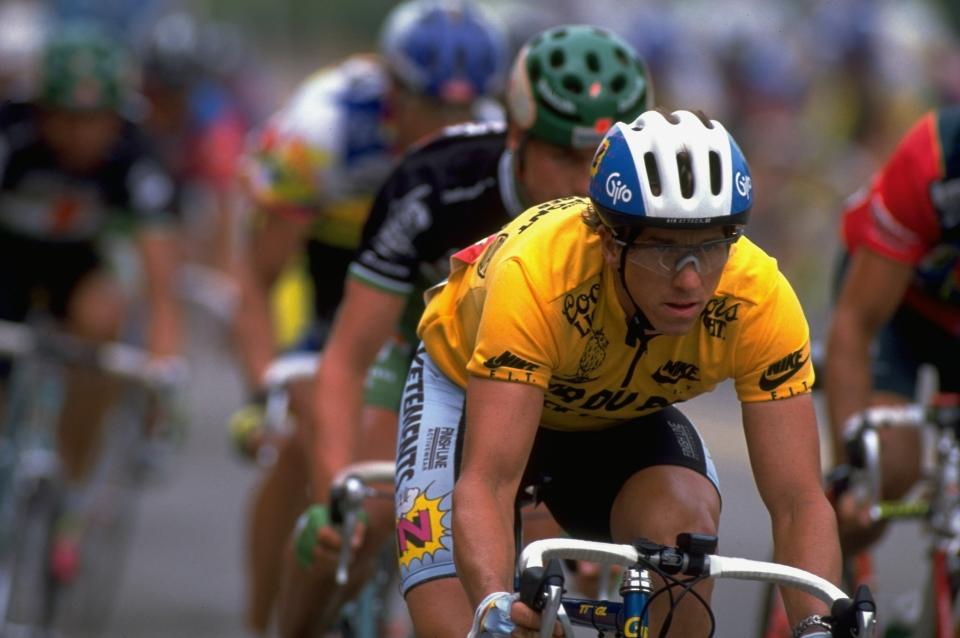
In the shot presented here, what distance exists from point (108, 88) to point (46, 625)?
2601mm

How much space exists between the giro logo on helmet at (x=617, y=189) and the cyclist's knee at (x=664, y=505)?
29.8 inches

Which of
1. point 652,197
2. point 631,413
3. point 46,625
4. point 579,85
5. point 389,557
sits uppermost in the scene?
point 579,85

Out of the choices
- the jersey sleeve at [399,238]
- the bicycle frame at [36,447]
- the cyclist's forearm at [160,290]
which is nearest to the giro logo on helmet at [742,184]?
the jersey sleeve at [399,238]

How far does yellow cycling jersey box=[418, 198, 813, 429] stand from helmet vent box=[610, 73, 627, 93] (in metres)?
1.42

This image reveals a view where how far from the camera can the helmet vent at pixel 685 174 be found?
4.94m

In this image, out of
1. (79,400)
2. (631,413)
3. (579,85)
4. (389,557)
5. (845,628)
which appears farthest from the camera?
(79,400)

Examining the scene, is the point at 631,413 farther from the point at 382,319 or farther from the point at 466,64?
the point at 466,64

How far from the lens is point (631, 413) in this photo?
5473mm

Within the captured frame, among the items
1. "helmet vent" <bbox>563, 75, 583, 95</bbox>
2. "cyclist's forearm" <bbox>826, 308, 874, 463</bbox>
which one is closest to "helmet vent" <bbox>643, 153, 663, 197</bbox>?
"helmet vent" <bbox>563, 75, 583, 95</bbox>

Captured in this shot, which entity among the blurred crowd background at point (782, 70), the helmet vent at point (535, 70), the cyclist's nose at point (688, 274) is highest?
the blurred crowd background at point (782, 70)

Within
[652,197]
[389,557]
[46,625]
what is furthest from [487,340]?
[46,625]

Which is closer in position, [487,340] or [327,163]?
[487,340]

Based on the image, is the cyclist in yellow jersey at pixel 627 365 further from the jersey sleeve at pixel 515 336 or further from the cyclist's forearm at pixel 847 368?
the cyclist's forearm at pixel 847 368

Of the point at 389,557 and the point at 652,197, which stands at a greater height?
the point at 652,197
